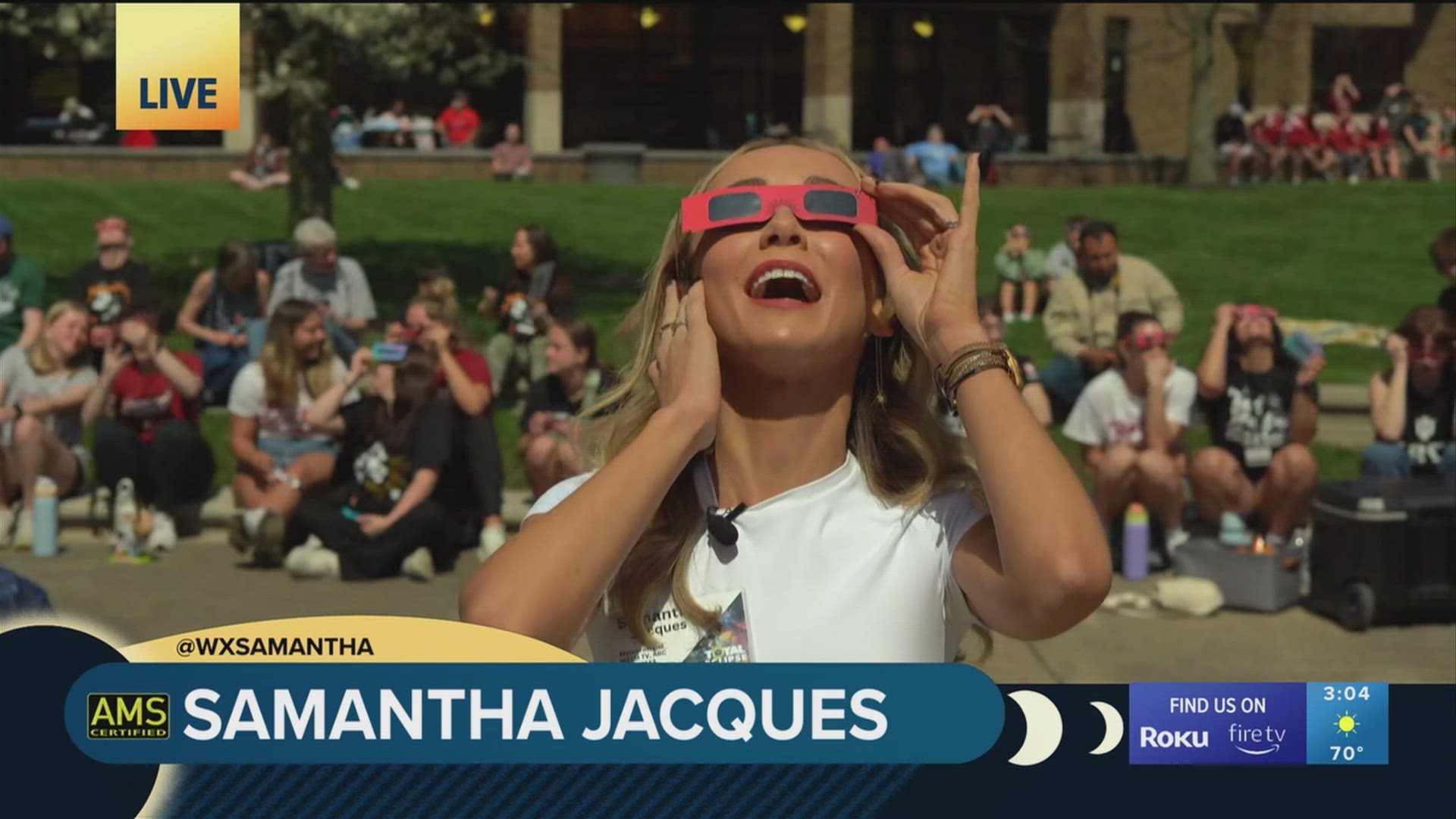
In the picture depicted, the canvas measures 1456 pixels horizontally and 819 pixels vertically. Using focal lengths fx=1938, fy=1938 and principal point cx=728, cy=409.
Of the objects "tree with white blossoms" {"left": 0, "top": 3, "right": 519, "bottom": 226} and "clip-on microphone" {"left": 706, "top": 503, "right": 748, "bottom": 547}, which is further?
"tree with white blossoms" {"left": 0, "top": 3, "right": 519, "bottom": 226}

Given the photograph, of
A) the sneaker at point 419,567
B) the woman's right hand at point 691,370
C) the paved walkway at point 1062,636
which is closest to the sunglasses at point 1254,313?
the paved walkway at point 1062,636

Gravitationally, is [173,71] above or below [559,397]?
above

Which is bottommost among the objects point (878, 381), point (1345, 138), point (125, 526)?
point (125, 526)

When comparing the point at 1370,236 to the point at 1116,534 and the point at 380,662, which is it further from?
the point at 380,662

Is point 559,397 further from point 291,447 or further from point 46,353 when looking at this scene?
point 46,353

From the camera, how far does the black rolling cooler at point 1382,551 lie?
754 cm

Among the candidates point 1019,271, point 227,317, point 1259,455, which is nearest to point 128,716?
point 1259,455

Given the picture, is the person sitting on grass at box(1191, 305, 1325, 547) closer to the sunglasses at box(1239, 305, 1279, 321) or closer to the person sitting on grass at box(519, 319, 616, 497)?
the sunglasses at box(1239, 305, 1279, 321)

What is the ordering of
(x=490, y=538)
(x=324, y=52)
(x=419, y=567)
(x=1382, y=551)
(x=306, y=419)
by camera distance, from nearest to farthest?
1. (x=1382, y=551)
2. (x=419, y=567)
3. (x=490, y=538)
4. (x=306, y=419)
5. (x=324, y=52)

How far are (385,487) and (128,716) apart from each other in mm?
6237

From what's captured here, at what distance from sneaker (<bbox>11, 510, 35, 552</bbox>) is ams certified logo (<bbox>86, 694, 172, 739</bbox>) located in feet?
22.5

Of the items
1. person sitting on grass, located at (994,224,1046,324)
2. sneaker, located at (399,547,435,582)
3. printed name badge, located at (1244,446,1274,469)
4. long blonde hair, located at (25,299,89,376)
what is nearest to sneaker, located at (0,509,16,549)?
long blonde hair, located at (25,299,89,376)

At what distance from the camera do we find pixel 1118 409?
357 inches

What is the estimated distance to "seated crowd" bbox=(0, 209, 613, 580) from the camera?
28.5 ft
